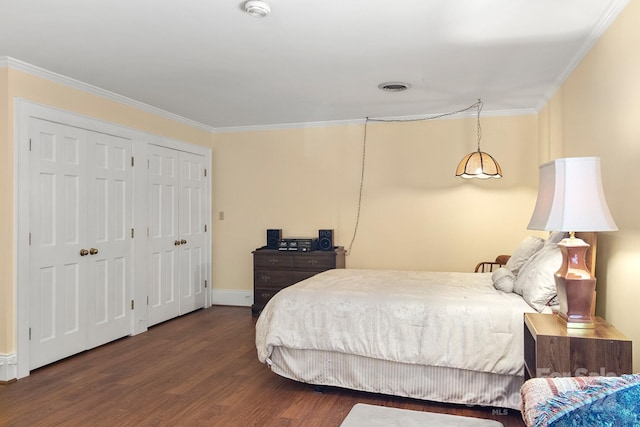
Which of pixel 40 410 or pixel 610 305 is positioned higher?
pixel 610 305

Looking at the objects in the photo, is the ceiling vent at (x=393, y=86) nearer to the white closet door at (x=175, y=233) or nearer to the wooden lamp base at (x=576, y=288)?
the wooden lamp base at (x=576, y=288)

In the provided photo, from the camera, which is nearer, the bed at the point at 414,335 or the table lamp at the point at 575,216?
the table lamp at the point at 575,216

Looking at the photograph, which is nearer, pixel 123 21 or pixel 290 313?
pixel 123 21

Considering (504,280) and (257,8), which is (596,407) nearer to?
(504,280)

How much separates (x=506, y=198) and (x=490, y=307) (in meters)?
2.58

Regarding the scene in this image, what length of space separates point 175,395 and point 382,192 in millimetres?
3279

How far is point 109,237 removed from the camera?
169 inches

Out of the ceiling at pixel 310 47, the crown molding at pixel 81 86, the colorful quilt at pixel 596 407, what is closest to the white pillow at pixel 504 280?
the ceiling at pixel 310 47

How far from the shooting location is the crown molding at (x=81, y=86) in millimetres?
3371

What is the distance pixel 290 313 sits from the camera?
10.3 ft

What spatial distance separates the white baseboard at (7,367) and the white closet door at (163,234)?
1.53 metres

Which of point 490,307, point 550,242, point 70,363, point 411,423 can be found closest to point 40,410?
point 70,363

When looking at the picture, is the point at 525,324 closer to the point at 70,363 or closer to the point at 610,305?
the point at 610,305

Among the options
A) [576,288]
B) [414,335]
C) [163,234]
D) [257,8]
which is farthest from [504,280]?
[163,234]
